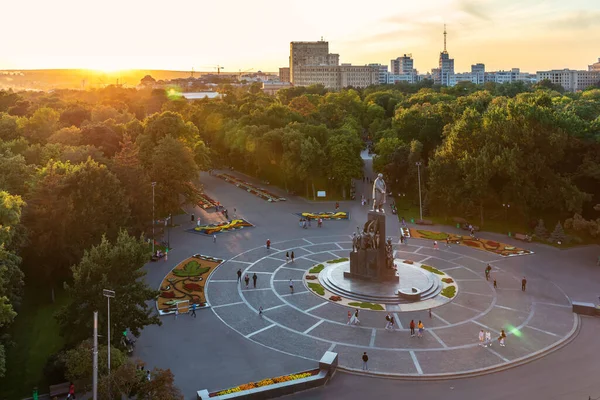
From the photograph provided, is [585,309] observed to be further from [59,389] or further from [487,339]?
[59,389]

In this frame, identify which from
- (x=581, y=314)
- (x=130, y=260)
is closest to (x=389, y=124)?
(x=581, y=314)

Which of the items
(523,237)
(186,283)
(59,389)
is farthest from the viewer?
(523,237)

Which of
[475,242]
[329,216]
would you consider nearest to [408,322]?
[475,242]

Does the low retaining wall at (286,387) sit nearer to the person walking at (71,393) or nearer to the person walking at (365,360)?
the person walking at (365,360)

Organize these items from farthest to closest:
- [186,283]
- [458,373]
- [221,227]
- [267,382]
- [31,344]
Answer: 1. [221,227]
2. [186,283]
3. [31,344]
4. [458,373]
5. [267,382]

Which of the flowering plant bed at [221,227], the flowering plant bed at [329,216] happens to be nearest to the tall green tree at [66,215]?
the flowering plant bed at [221,227]

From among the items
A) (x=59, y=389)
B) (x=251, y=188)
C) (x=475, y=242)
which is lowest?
(x=59, y=389)

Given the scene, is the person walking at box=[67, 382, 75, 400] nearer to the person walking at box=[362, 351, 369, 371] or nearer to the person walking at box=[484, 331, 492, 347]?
the person walking at box=[362, 351, 369, 371]

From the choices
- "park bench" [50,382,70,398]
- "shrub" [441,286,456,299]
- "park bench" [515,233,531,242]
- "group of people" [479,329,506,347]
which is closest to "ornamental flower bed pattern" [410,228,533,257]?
"park bench" [515,233,531,242]
